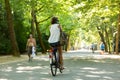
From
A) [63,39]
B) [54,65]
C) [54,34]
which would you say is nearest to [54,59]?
[54,65]

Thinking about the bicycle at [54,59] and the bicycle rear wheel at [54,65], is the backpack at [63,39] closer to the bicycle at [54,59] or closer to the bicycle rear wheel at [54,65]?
the bicycle at [54,59]

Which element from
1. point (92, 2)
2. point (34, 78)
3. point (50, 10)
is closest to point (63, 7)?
point (50, 10)

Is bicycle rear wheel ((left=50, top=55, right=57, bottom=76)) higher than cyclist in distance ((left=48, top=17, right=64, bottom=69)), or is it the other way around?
cyclist in distance ((left=48, top=17, right=64, bottom=69))

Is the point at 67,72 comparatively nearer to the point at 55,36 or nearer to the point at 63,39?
the point at 63,39

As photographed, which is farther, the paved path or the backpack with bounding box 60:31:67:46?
the backpack with bounding box 60:31:67:46

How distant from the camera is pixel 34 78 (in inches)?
448

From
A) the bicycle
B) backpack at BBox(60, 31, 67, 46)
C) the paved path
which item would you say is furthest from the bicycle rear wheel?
backpack at BBox(60, 31, 67, 46)

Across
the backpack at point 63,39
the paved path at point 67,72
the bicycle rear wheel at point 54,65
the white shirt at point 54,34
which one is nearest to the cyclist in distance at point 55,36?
the white shirt at point 54,34

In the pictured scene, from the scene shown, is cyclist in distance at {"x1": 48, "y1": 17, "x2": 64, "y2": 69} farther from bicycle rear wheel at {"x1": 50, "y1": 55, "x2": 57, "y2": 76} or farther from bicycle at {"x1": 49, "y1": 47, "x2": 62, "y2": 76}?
bicycle rear wheel at {"x1": 50, "y1": 55, "x2": 57, "y2": 76}

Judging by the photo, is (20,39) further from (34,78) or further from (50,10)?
(34,78)

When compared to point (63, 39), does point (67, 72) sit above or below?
below

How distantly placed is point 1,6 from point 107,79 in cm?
2480

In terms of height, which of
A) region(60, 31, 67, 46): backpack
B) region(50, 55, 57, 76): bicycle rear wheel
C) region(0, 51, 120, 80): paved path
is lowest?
region(0, 51, 120, 80): paved path

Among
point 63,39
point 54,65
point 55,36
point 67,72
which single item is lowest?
point 67,72
